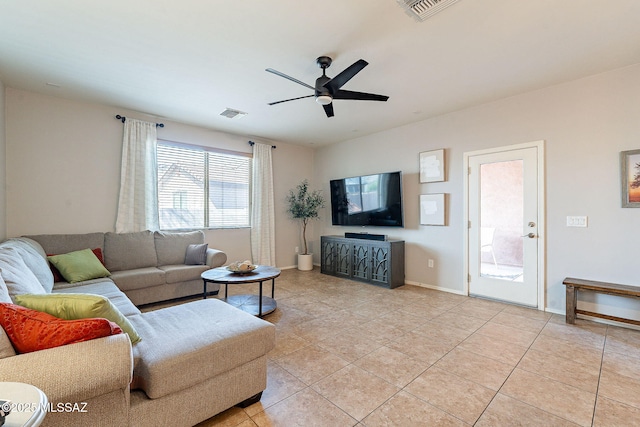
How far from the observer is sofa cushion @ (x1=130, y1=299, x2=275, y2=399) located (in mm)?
1428

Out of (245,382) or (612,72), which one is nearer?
(245,382)

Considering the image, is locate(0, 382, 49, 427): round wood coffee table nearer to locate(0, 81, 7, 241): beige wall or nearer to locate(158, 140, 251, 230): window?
locate(0, 81, 7, 241): beige wall

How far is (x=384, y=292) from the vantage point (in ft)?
14.1

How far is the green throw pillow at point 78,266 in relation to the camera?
3139 millimetres

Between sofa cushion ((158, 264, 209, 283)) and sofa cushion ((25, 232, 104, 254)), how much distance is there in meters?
0.86

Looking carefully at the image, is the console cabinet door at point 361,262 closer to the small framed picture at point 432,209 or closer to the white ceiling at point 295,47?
the small framed picture at point 432,209

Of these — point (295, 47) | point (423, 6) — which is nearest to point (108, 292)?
point (295, 47)

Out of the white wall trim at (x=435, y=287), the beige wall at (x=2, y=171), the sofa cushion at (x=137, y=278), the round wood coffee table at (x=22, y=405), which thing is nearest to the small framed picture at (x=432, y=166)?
the white wall trim at (x=435, y=287)

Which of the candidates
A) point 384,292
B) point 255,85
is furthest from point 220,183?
point 384,292

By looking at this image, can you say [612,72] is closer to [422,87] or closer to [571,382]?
[422,87]

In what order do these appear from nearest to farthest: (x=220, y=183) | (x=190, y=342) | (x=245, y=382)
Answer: (x=190, y=342) < (x=245, y=382) < (x=220, y=183)

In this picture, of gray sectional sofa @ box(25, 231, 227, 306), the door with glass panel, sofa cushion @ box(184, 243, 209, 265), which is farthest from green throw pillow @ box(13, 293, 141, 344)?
the door with glass panel

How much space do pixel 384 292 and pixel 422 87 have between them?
285cm

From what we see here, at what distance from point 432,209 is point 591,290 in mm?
2032
